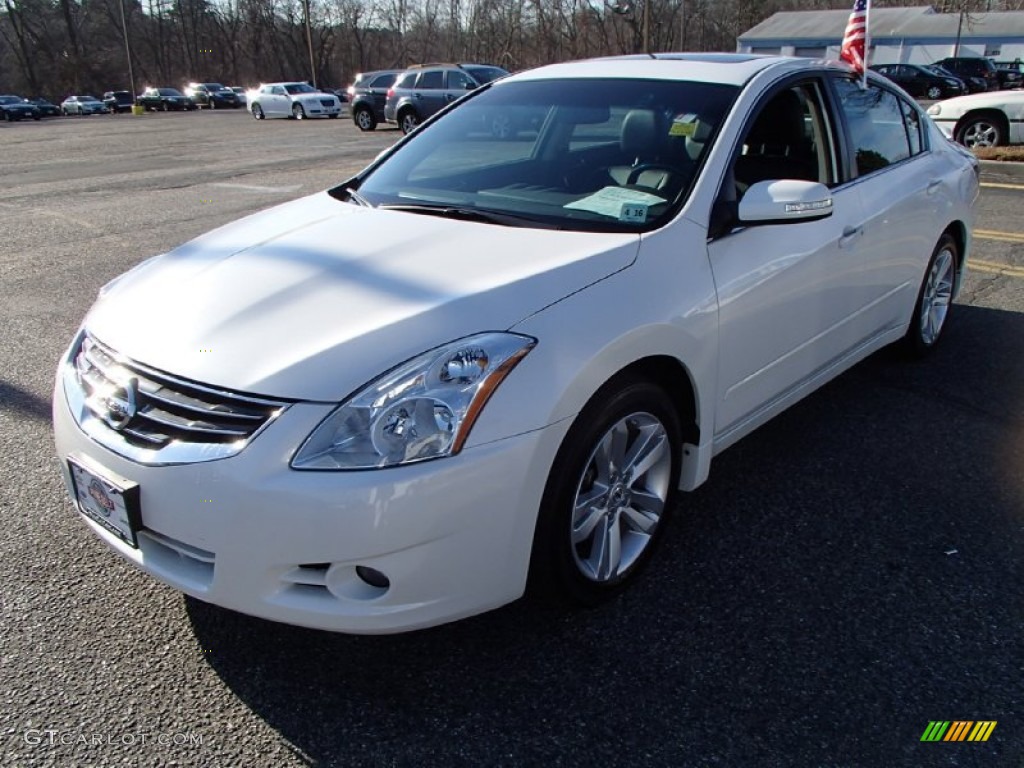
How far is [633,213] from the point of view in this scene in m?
2.85

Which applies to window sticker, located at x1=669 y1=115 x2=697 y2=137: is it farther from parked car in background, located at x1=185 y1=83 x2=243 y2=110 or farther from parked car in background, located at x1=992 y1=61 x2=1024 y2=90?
Answer: parked car in background, located at x1=185 y1=83 x2=243 y2=110

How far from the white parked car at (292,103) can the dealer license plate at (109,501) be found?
35417 mm

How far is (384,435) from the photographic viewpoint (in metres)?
2.06

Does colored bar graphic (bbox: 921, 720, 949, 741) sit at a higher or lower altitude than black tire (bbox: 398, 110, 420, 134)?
lower

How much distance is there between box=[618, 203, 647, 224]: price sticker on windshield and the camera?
2.82 metres

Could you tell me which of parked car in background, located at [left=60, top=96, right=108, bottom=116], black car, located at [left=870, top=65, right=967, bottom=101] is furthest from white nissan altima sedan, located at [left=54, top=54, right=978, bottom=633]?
parked car in background, located at [left=60, top=96, right=108, bottom=116]

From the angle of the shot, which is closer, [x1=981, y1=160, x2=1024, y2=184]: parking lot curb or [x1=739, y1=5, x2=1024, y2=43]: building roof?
[x1=981, y1=160, x2=1024, y2=184]: parking lot curb

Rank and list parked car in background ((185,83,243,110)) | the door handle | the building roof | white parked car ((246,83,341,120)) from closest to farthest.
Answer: the door handle → white parked car ((246,83,341,120)) → the building roof → parked car in background ((185,83,243,110))

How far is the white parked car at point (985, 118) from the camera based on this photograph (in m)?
13.2

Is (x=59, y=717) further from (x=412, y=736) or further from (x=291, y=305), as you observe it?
(x=291, y=305)

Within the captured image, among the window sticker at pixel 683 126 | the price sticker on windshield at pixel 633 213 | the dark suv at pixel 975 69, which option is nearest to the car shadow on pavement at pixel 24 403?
the price sticker on windshield at pixel 633 213

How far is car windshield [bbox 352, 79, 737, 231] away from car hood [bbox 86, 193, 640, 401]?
0.67 ft

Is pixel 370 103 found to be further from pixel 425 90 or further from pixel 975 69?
pixel 975 69

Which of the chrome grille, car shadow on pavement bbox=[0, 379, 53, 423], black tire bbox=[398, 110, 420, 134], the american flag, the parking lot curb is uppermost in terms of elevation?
the american flag
